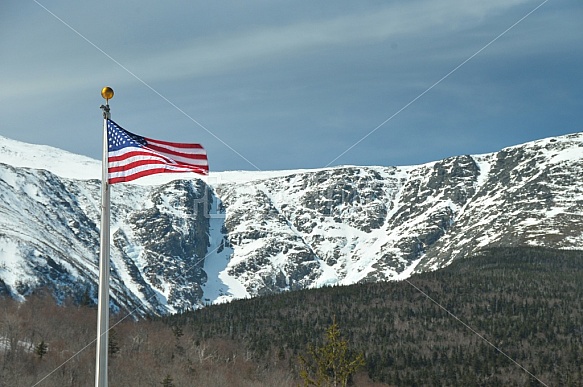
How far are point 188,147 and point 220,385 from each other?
5571 inches

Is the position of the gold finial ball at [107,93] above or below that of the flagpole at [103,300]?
above

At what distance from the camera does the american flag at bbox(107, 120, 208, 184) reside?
3319cm

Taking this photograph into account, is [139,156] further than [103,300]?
Yes

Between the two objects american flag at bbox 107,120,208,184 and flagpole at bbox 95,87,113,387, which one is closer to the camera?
flagpole at bbox 95,87,113,387

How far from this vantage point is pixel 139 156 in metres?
33.6

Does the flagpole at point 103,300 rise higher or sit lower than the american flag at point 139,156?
lower

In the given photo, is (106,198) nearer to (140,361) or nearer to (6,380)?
(6,380)

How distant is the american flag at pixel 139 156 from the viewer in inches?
1307

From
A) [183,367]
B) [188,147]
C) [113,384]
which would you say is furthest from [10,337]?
[188,147]

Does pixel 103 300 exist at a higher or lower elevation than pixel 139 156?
lower

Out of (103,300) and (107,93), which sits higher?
(107,93)

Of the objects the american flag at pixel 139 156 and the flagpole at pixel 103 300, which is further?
the american flag at pixel 139 156

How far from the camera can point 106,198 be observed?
106 feet

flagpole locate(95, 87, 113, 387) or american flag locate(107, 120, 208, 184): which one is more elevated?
american flag locate(107, 120, 208, 184)
